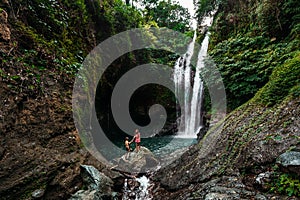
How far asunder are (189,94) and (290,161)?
11200 mm

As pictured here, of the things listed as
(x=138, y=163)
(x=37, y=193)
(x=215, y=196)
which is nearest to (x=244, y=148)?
(x=215, y=196)

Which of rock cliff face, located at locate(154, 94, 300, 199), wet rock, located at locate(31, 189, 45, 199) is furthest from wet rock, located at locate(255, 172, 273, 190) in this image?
wet rock, located at locate(31, 189, 45, 199)

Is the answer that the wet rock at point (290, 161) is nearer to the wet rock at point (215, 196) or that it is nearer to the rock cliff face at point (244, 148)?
the rock cliff face at point (244, 148)

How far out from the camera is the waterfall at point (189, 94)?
12227mm

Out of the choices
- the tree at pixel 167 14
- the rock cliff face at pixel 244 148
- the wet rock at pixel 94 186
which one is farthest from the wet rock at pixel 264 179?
the tree at pixel 167 14

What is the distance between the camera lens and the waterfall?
40.1 ft

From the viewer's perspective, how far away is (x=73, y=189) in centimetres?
410

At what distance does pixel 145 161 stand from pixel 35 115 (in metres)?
3.63

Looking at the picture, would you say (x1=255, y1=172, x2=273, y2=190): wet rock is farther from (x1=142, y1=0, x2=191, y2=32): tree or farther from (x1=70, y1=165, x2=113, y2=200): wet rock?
(x1=142, y1=0, x2=191, y2=32): tree

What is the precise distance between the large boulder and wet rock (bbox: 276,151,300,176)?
4.00m

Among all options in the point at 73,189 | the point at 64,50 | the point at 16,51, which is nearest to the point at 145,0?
the point at 64,50

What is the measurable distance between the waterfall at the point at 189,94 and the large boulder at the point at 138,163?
21.0 ft

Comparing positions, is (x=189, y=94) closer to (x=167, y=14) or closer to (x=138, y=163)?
(x=138, y=163)

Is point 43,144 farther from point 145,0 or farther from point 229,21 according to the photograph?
point 145,0
